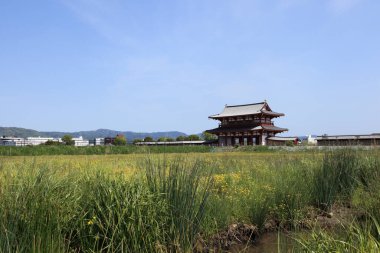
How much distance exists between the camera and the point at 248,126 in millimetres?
50312

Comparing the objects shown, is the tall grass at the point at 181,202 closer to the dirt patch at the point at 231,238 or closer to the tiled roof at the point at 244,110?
the dirt patch at the point at 231,238

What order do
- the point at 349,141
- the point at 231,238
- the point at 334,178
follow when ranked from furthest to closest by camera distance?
the point at 349,141 < the point at 334,178 < the point at 231,238

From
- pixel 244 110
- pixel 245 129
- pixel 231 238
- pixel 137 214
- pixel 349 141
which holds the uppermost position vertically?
pixel 244 110

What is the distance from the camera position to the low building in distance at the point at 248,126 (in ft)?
163

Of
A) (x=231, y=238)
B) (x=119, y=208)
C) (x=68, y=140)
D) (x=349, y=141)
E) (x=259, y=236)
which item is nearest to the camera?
(x=119, y=208)

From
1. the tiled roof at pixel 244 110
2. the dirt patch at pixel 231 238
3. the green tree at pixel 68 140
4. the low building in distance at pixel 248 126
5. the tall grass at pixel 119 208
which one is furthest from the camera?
the green tree at pixel 68 140

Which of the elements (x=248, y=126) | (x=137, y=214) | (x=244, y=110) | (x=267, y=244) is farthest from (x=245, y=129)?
(x=137, y=214)

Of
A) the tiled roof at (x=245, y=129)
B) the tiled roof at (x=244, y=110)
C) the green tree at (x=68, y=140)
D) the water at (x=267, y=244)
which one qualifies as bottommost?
the water at (x=267, y=244)

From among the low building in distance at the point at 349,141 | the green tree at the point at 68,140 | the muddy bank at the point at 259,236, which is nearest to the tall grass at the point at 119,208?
the muddy bank at the point at 259,236

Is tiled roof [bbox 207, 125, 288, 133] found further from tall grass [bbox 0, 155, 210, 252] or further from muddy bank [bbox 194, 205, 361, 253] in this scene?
tall grass [bbox 0, 155, 210, 252]

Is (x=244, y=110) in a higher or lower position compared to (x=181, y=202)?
higher

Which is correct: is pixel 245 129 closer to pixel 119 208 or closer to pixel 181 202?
pixel 181 202

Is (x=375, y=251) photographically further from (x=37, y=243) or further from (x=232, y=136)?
(x=232, y=136)

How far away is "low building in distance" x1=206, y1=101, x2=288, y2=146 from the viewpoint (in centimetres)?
4966
